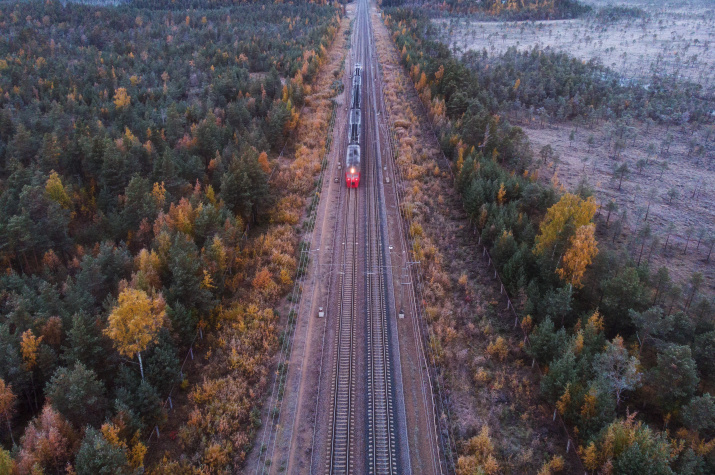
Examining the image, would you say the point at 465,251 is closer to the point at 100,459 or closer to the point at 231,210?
the point at 231,210

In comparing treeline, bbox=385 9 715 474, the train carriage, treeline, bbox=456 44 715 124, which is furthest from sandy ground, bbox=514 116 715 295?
the train carriage

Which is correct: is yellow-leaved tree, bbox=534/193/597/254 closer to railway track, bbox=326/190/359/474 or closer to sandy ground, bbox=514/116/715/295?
sandy ground, bbox=514/116/715/295

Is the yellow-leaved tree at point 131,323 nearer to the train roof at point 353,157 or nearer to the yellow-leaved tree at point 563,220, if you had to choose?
the yellow-leaved tree at point 563,220

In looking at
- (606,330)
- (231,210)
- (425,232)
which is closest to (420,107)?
(425,232)

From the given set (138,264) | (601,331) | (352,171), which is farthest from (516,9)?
(138,264)

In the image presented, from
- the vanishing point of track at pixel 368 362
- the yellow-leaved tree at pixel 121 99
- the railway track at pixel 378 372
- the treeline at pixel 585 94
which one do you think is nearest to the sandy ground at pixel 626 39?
the treeline at pixel 585 94

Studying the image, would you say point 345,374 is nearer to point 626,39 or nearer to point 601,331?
point 601,331
